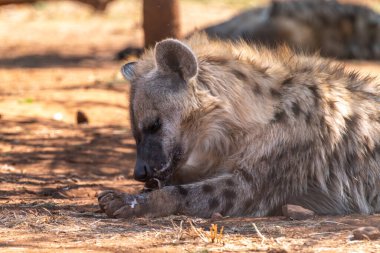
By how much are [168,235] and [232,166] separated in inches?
29.1

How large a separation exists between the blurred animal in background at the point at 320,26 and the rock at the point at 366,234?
6014 mm

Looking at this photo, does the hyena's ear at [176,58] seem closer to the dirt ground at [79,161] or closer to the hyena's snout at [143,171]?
the hyena's snout at [143,171]

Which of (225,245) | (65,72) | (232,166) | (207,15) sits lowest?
(225,245)

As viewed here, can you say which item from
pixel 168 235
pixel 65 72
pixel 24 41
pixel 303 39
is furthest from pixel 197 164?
pixel 24 41

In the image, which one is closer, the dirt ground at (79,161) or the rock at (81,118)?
the dirt ground at (79,161)

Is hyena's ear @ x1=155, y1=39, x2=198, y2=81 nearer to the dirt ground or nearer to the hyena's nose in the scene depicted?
the hyena's nose

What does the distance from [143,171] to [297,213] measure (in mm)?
722

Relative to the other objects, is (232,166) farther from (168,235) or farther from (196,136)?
(168,235)

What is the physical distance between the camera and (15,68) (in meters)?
8.70

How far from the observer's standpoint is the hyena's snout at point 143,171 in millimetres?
3943

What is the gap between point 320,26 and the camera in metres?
9.66

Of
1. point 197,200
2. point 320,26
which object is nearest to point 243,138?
point 197,200

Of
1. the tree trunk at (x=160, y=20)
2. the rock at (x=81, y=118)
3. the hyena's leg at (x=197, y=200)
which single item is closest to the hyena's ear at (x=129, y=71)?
the hyena's leg at (x=197, y=200)

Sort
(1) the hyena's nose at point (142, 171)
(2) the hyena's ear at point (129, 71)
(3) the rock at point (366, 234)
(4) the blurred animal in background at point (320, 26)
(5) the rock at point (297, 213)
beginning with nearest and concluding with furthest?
(3) the rock at point (366, 234) → (5) the rock at point (297, 213) → (1) the hyena's nose at point (142, 171) → (2) the hyena's ear at point (129, 71) → (4) the blurred animal in background at point (320, 26)
